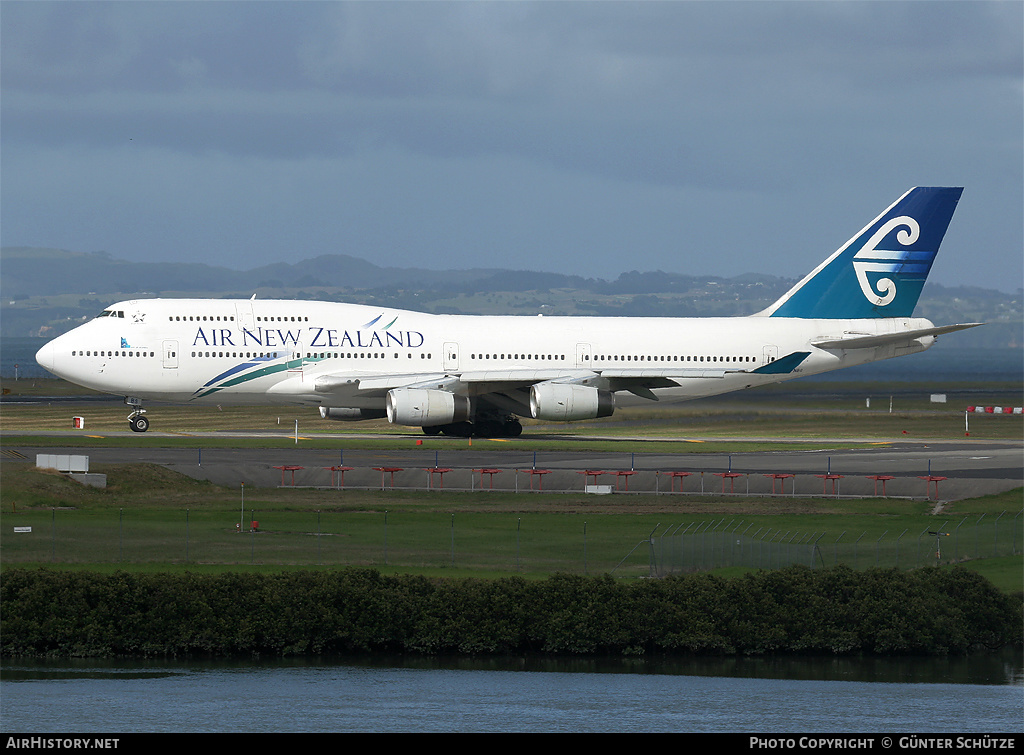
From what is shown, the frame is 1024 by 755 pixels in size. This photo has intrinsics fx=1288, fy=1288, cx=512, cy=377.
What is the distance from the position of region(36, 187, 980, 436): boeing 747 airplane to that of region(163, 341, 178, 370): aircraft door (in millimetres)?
44

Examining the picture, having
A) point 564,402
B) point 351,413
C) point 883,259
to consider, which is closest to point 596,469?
point 564,402

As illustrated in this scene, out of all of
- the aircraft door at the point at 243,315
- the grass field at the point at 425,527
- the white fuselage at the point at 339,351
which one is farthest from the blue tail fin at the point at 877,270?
the aircraft door at the point at 243,315

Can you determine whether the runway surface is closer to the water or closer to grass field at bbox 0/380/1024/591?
grass field at bbox 0/380/1024/591

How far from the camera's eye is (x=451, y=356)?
5938 cm

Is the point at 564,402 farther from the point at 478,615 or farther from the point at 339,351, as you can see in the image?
the point at 478,615

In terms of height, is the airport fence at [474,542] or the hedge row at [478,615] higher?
the airport fence at [474,542]

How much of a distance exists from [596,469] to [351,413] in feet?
48.5

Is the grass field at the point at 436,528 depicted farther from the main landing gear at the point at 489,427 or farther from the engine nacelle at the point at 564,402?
the main landing gear at the point at 489,427

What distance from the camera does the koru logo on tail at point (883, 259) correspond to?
216 ft

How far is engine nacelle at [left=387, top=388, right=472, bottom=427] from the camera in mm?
54750

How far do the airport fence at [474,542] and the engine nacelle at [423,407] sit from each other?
15186mm

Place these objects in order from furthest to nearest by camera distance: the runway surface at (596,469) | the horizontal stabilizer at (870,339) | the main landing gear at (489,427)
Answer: the horizontal stabilizer at (870,339)
the main landing gear at (489,427)
the runway surface at (596,469)
